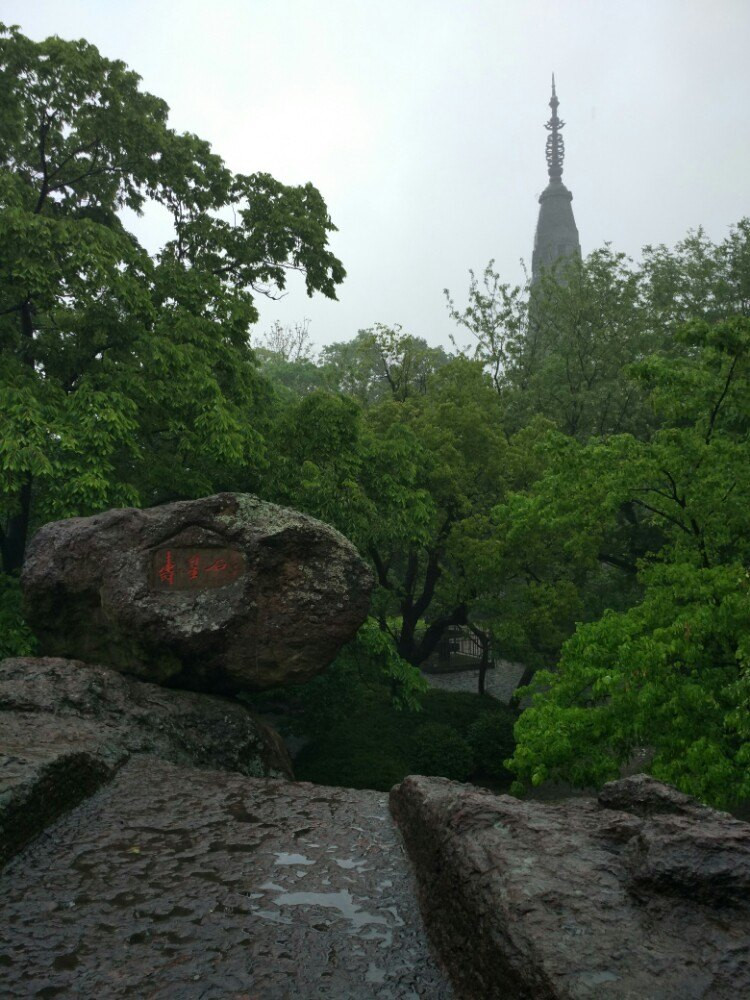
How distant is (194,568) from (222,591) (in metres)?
0.42

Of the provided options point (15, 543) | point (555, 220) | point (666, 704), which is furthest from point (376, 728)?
point (555, 220)

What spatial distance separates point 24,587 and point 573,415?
1596 centimetres

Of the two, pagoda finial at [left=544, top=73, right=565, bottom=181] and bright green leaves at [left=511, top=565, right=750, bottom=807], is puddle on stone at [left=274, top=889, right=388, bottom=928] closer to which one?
bright green leaves at [left=511, top=565, right=750, bottom=807]

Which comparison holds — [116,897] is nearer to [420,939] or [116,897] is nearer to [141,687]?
[420,939]

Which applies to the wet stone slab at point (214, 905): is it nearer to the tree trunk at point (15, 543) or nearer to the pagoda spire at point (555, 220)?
the tree trunk at point (15, 543)

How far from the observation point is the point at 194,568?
28.7ft

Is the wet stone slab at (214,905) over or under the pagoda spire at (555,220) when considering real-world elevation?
under

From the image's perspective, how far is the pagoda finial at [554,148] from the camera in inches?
3738

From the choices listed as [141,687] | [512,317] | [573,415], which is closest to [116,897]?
[141,687]

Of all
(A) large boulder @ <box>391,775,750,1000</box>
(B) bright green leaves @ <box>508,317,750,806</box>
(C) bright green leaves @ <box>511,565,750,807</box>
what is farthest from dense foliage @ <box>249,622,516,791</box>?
(A) large boulder @ <box>391,775,750,1000</box>

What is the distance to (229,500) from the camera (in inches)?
349

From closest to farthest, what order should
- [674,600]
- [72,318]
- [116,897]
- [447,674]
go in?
[116,897] < [674,600] < [72,318] < [447,674]

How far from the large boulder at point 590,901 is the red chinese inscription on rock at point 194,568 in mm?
4705

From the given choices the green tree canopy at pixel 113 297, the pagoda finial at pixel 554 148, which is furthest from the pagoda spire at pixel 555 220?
the green tree canopy at pixel 113 297
